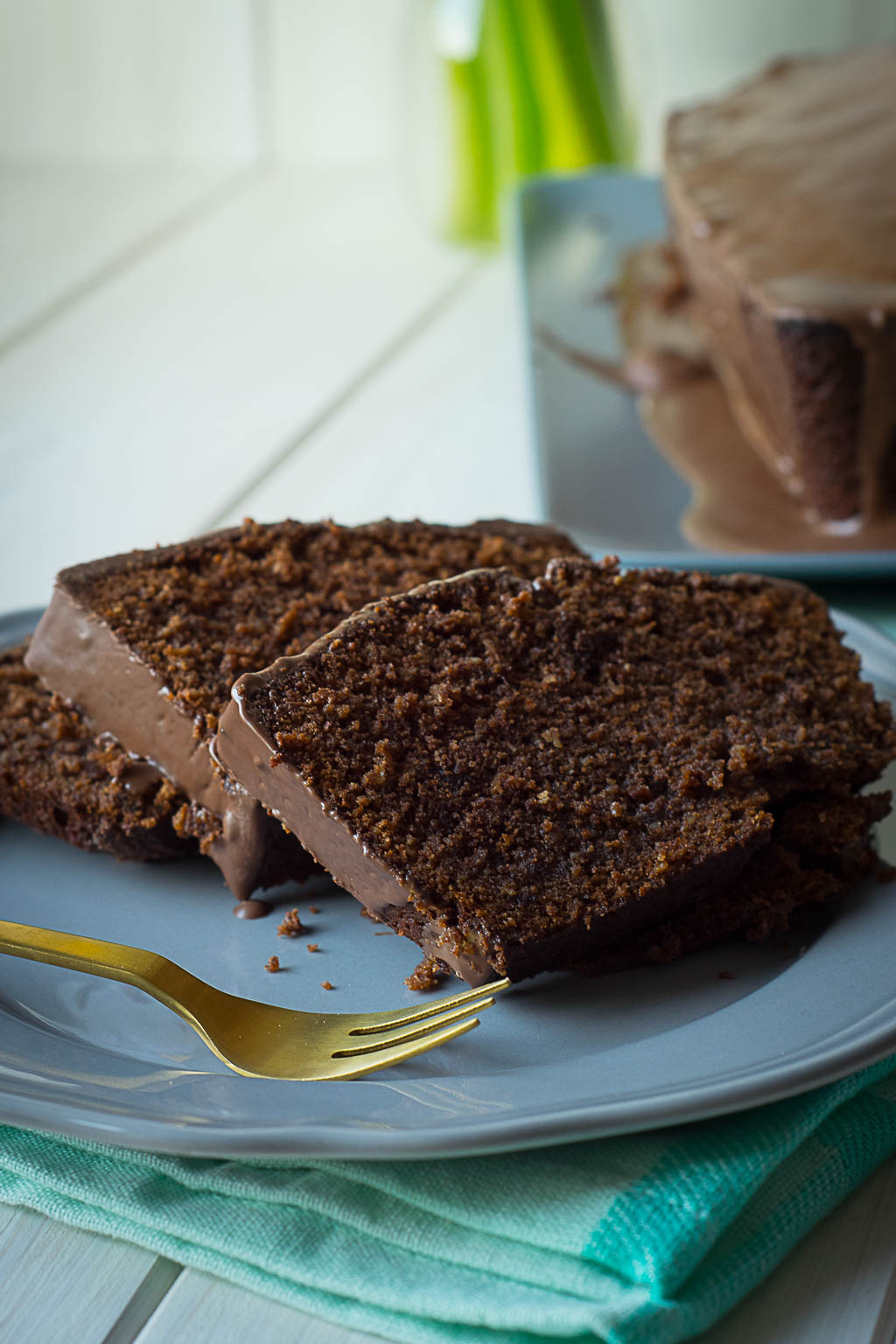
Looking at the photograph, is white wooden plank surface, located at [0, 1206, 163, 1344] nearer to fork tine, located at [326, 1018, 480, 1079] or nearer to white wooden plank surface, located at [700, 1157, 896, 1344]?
fork tine, located at [326, 1018, 480, 1079]

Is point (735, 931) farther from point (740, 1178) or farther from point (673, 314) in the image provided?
point (673, 314)

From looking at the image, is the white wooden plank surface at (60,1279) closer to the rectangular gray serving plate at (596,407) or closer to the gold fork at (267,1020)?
the gold fork at (267,1020)

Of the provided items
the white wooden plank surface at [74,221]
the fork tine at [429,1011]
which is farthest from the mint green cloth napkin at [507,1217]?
the white wooden plank surface at [74,221]

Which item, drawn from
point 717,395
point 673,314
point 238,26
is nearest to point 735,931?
point 717,395

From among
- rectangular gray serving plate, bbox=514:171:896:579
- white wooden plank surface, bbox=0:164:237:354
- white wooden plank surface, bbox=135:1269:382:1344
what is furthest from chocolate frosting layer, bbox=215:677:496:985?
white wooden plank surface, bbox=0:164:237:354

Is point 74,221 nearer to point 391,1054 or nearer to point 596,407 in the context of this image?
point 596,407

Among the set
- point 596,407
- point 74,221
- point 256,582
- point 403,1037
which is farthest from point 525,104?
point 403,1037
